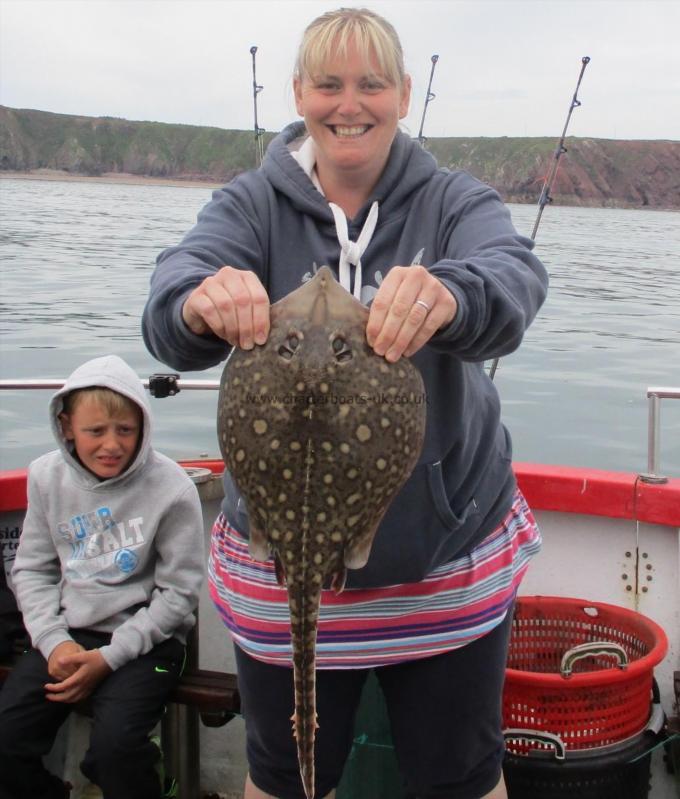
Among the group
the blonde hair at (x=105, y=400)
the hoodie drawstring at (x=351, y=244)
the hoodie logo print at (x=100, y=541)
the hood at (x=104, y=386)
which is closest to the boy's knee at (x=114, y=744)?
the hoodie logo print at (x=100, y=541)

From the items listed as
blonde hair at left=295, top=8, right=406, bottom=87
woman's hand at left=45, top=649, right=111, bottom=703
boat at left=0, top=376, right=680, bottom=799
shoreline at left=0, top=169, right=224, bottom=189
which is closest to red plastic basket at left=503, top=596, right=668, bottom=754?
boat at left=0, top=376, right=680, bottom=799

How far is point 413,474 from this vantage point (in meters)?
2.23

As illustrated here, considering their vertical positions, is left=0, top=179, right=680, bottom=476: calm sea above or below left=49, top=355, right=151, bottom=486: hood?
below

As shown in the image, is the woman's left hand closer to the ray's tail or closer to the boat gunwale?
the ray's tail

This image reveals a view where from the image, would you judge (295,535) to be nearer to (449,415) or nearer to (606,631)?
(449,415)

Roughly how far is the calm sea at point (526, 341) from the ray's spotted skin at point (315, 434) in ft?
10.2

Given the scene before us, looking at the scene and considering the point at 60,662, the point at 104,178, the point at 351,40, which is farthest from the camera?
the point at 104,178

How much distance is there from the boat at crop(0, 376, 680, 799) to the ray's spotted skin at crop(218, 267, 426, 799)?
2.09 m

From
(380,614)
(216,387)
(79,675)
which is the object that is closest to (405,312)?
(380,614)

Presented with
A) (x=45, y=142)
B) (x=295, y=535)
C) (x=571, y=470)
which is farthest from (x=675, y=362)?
(x=45, y=142)

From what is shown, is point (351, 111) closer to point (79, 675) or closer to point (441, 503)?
point (441, 503)

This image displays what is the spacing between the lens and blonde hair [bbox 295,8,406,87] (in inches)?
83.6

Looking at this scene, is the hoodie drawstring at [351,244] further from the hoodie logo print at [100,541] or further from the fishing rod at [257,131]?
the fishing rod at [257,131]

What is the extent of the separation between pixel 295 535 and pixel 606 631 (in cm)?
234
